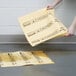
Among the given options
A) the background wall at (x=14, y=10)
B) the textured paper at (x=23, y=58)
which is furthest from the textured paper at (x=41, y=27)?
the background wall at (x=14, y=10)

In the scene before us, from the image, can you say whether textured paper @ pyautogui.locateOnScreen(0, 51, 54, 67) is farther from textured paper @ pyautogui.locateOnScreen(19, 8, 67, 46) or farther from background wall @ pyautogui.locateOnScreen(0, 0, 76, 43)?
background wall @ pyautogui.locateOnScreen(0, 0, 76, 43)

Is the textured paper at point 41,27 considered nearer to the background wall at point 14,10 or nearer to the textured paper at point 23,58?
the textured paper at point 23,58

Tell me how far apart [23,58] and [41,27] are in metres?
0.21

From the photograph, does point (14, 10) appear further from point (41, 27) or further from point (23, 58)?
point (23, 58)

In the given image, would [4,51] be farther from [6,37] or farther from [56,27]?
[56,27]

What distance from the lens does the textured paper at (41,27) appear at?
4.28ft

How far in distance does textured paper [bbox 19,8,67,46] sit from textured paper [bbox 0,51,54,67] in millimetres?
81

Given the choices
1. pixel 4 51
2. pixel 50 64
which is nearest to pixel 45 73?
pixel 50 64

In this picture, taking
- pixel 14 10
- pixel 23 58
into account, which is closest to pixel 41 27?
pixel 23 58

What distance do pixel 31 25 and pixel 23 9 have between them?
294 millimetres

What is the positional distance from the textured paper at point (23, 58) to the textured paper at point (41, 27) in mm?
81

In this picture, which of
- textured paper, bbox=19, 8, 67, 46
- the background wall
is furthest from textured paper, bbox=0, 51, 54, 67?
the background wall

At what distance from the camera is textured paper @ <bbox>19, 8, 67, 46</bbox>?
1.31 metres

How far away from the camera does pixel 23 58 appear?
1.28m
